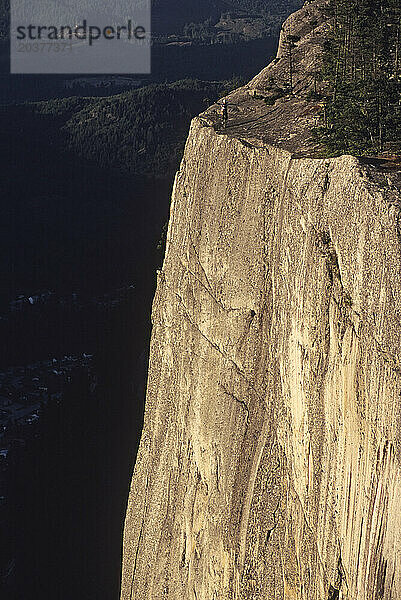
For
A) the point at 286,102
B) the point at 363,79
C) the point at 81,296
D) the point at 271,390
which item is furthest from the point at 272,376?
the point at 81,296

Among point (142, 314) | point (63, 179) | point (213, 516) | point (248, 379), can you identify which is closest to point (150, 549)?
point (213, 516)

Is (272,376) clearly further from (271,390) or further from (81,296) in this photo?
(81,296)
